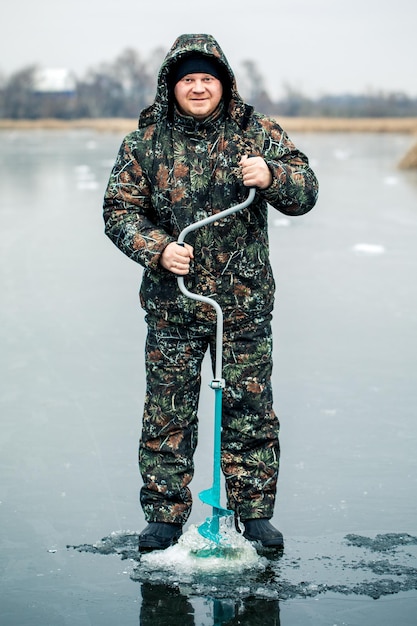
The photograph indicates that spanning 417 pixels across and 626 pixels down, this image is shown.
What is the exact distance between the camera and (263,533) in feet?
12.0

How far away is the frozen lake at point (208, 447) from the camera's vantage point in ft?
10.7

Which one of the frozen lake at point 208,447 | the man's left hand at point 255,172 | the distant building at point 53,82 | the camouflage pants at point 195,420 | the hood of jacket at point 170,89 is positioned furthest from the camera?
the distant building at point 53,82

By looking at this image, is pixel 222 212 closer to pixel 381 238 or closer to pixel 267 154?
pixel 267 154

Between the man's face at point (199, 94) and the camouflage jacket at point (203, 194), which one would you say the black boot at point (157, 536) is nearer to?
the camouflage jacket at point (203, 194)

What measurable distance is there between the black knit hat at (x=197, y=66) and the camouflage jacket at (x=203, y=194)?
4 cm

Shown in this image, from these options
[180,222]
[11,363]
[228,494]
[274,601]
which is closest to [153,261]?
[180,222]

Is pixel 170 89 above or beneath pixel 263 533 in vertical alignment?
above

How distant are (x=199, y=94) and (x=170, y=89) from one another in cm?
12

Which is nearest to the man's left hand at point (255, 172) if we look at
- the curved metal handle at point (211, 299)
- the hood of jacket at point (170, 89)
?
the curved metal handle at point (211, 299)

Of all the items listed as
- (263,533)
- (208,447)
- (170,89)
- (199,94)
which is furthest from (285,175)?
(208,447)

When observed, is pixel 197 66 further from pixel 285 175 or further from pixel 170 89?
pixel 285 175

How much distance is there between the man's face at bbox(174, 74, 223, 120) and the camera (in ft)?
11.8

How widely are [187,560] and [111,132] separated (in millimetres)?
34744

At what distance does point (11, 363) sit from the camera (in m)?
Result: 5.70
